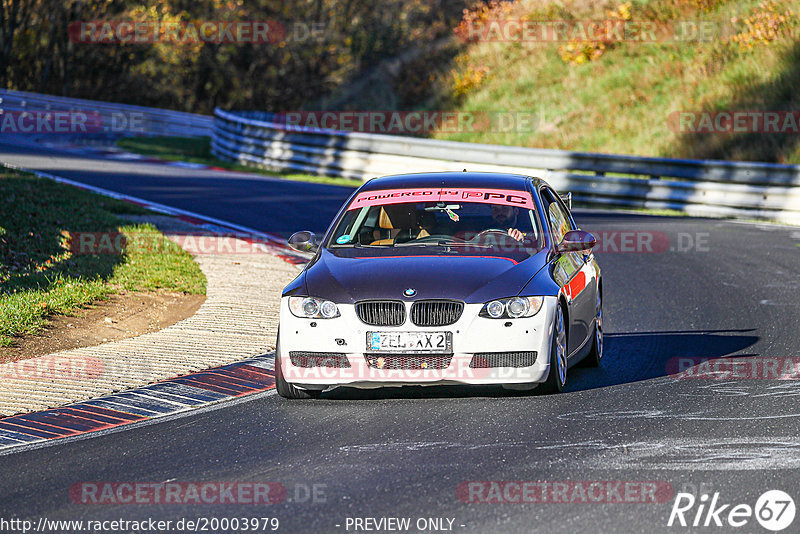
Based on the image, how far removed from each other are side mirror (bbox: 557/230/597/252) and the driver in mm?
321

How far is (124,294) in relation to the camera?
12.7m

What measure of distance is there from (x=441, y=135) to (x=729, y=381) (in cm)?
2552

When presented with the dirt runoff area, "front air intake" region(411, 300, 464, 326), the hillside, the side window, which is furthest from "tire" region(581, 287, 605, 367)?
the hillside

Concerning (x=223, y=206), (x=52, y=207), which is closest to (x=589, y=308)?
(x=52, y=207)

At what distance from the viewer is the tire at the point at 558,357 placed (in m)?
8.17

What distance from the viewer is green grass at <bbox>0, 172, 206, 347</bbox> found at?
11.7 metres

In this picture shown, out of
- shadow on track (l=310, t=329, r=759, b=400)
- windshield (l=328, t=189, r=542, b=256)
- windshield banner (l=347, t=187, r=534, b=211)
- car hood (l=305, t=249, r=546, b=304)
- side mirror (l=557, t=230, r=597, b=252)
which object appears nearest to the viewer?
car hood (l=305, t=249, r=546, b=304)

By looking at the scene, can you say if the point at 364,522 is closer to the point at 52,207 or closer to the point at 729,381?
the point at 729,381

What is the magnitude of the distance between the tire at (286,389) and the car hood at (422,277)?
1.87 feet

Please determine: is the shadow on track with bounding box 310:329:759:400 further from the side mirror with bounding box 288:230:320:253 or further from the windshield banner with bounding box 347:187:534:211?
the windshield banner with bounding box 347:187:534:211

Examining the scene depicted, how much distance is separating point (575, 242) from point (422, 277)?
149 centimetres

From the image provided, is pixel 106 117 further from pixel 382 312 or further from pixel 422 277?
pixel 382 312

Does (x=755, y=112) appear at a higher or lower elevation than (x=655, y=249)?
higher

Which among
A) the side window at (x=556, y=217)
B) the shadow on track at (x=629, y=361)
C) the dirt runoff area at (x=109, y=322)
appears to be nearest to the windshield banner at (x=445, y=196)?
the side window at (x=556, y=217)
